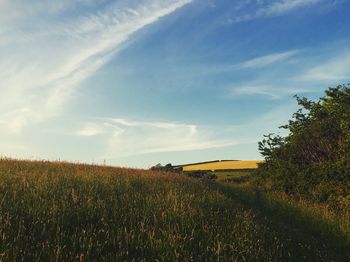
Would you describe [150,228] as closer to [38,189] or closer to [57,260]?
[57,260]

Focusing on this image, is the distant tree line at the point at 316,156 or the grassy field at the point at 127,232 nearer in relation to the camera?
the grassy field at the point at 127,232

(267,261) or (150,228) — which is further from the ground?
(150,228)

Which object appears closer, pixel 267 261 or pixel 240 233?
pixel 267 261

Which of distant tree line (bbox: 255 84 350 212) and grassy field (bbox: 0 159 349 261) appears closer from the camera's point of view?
grassy field (bbox: 0 159 349 261)

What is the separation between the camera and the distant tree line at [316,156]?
16703 millimetres

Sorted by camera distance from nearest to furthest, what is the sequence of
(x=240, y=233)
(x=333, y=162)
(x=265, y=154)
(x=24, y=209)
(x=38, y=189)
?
(x=24, y=209), (x=240, y=233), (x=38, y=189), (x=333, y=162), (x=265, y=154)

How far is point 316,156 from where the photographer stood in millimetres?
19062

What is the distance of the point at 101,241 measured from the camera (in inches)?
266

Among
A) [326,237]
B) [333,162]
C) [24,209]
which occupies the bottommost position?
[326,237]

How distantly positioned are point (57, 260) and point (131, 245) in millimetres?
1431

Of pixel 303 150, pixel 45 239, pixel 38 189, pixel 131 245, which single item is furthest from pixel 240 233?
pixel 303 150

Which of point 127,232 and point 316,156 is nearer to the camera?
point 127,232

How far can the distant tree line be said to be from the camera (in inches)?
658

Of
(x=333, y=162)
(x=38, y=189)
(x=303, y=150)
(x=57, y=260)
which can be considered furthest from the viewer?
(x=303, y=150)
